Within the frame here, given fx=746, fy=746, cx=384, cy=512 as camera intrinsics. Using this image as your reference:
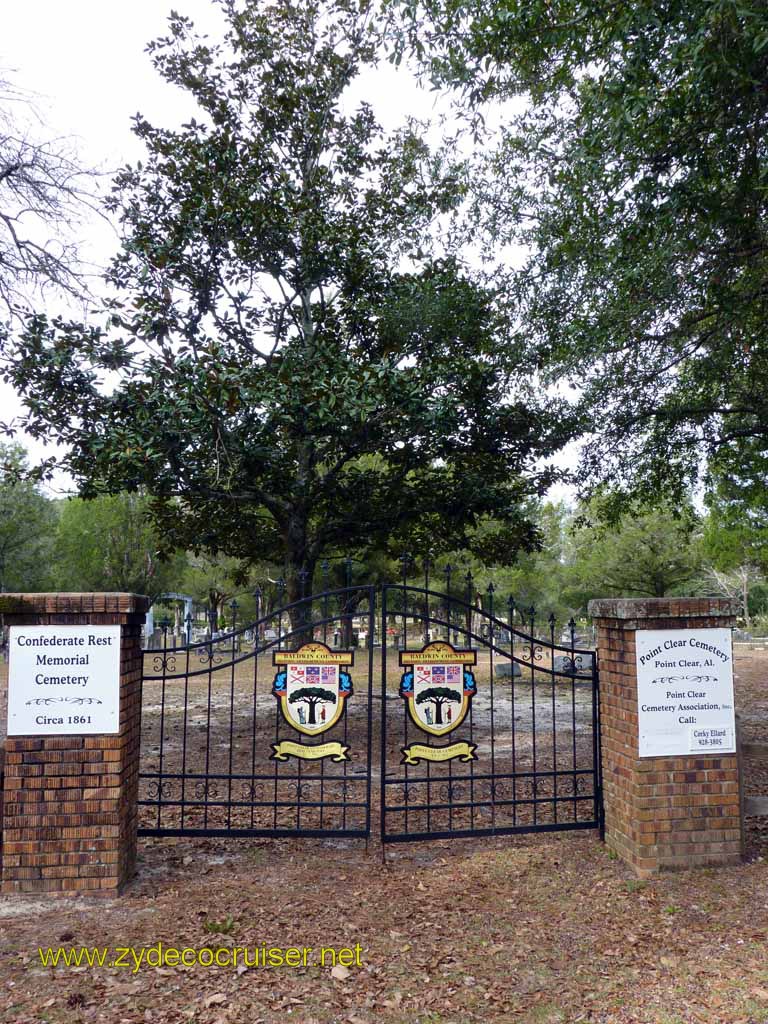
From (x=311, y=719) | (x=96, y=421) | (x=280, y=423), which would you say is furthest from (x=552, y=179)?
(x=311, y=719)

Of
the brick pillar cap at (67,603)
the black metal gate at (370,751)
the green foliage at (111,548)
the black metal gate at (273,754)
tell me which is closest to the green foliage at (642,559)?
the black metal gate at (370,751)

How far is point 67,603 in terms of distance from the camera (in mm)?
5004

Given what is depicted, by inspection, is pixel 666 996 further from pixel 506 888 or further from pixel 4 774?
pixel 4 774

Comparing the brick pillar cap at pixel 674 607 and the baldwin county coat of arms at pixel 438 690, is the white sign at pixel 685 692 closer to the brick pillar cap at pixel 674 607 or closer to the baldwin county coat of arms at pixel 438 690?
the brick pillar cap at pixel 674 607

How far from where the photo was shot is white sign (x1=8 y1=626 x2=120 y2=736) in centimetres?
492

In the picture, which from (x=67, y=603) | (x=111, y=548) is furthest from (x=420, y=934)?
(x=111, y=548)

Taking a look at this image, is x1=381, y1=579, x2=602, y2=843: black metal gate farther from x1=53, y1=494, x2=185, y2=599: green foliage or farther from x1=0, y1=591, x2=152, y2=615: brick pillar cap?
x1=53, y1=494, x2=185, y2=599: green foliage

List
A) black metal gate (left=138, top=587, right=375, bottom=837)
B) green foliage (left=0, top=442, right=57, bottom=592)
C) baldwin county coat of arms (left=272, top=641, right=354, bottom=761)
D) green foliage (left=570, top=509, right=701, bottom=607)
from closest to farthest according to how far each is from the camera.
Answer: black metal gate (left=138, top=587, right=375, bottom=837)
baldwin county coat of arms (left=272, top=641, right=354, bottom=761)
green foliage (left=570, top=509, right=701, bottom=607)
green foliage (left=0, top=442, right=57, bottom=592)

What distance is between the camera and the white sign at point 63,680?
194 inches

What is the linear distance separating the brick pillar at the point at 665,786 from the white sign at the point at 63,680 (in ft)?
11.6

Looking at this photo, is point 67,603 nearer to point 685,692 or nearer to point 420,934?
point 420,934

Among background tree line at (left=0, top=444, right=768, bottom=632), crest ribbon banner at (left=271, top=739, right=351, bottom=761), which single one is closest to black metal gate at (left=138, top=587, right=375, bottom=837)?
crest ribbon banner at (left=271, top=739, right=351, bottom=761)

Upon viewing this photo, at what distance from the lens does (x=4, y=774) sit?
4871 millimetres

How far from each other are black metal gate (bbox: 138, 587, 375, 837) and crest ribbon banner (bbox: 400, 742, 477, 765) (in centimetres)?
36
